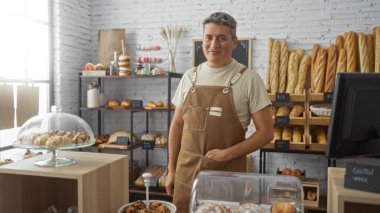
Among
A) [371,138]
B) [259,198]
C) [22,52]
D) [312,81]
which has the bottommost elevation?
[259,198]

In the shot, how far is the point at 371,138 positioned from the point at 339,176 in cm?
29

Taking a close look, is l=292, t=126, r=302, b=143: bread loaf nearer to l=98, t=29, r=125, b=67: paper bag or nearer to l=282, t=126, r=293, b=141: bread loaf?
l=282, t=126, r=293, b=141: bread loaf

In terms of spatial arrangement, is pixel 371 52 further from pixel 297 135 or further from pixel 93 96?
pixel 93 96

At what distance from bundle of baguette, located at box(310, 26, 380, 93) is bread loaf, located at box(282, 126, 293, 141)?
44cm

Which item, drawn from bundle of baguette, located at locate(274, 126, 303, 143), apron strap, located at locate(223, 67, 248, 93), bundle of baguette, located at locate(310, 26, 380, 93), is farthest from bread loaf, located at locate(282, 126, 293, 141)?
apron strap, located at locate(223, 67, 248, 93)

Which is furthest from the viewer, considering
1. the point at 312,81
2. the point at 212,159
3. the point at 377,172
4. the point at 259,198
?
the point at 312,81

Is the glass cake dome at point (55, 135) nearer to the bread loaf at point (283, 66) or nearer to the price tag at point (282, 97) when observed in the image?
the price tag at point (282, 97)

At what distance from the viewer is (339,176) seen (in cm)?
147

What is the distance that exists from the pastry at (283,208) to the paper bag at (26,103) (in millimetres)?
2714

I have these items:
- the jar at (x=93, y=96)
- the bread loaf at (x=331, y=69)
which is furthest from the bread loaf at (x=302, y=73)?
the jar at (x=93, y=96)

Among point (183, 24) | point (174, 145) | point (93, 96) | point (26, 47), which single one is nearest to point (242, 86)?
point (174, 145)

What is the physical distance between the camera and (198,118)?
6.49 ft

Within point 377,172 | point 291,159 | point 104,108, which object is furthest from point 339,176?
point 104,108

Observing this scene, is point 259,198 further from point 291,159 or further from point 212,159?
point 291,159
